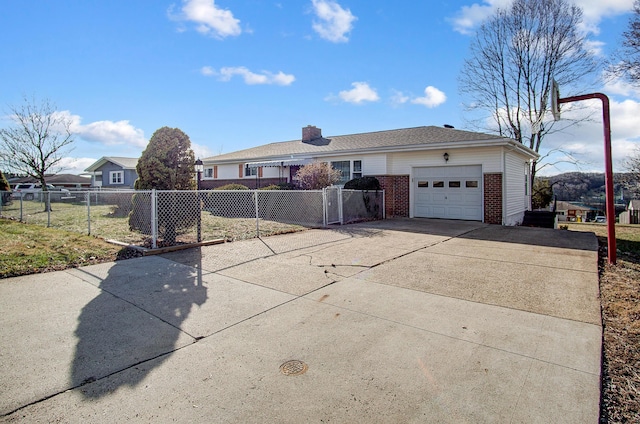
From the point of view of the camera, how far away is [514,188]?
1438 centimetres

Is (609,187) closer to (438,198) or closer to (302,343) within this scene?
(302,343)

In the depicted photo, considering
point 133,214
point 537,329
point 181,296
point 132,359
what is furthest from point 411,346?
point 133,214

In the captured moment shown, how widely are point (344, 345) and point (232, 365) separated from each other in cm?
98

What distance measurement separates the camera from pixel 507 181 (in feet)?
43.4

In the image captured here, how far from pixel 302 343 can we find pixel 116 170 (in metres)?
38.6

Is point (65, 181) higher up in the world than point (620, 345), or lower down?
higher up

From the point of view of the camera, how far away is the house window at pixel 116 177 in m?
34.9

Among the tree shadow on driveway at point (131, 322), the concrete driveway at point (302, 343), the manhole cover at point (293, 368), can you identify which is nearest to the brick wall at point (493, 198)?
the concrete driveway at point (302, 343)

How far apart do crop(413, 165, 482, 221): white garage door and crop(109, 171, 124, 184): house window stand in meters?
31.1

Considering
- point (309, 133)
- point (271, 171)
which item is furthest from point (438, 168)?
point (309, 133)

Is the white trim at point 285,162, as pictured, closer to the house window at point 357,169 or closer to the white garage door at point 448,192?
the house window at point 357,169

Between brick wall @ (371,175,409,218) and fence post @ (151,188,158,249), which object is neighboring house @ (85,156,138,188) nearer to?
brick wall @ (371,175,409,218)

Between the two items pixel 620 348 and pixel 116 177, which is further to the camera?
pixel 116 177

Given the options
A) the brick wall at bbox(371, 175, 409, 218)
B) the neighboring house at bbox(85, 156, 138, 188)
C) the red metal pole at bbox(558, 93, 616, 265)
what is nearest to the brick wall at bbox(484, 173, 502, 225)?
the brick wall at bbox(371, 175, 409, 218)
